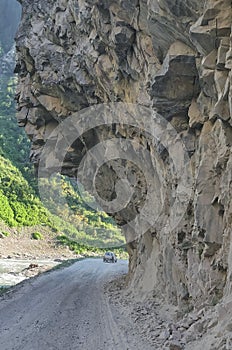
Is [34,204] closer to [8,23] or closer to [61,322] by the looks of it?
[61,322]

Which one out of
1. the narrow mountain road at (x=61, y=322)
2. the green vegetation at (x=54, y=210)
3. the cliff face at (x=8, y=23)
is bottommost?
the narrow mountain road at (x=61, y=322)

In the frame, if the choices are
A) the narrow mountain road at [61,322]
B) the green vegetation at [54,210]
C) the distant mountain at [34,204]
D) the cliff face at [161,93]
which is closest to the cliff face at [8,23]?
the distant mountain at [34,204]

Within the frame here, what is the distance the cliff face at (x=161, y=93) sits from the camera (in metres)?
9.45

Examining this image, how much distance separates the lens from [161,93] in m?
12.2

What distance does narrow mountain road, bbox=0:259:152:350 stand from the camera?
32.1 feet

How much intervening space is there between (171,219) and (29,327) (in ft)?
17.7

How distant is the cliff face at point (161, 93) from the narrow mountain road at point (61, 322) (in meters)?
2.08

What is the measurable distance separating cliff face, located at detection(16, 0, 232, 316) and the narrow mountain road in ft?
6.82

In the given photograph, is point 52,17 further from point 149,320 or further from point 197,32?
point 149,320

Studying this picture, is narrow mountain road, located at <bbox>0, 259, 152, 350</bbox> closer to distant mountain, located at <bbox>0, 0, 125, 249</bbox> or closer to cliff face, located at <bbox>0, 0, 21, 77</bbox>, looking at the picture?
distant mountain, located at <bbox>0, 0, 125, 249</bbox>

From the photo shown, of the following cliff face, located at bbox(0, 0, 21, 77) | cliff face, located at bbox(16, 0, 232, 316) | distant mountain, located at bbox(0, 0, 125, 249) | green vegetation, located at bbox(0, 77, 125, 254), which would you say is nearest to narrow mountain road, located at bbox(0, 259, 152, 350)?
cliff face, located at bbox(16, 0, 232, 316)

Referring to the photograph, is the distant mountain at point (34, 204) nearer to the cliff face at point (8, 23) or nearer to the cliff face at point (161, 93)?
the cliff face at point (161, 93)

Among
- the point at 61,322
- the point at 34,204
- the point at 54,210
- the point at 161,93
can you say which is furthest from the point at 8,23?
the point at 61,322

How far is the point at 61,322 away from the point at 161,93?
7.26m
